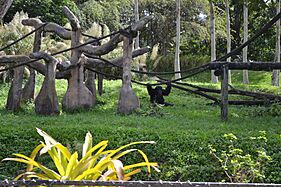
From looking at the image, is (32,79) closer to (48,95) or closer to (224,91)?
(48,95)

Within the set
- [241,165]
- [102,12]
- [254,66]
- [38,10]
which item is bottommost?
[241,165]

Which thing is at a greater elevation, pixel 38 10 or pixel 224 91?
pixel 38 10

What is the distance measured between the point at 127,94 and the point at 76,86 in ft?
3.60

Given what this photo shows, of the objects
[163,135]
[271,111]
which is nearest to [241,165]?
[163,135]

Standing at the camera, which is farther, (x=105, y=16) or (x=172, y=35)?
(x=172, y=35)

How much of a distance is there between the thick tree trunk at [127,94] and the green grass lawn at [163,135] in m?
0.17

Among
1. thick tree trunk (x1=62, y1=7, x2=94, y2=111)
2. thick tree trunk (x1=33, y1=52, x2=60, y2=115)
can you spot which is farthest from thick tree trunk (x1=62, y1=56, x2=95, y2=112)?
thick tree trunk (x1=33, y1=52, x2=60, y2=115)

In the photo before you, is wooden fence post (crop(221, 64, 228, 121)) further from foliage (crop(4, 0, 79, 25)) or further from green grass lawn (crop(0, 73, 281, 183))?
foliage (crop(4, 0, 79, 25))

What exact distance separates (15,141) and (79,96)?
2838 mm

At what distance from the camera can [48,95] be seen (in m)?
8.09

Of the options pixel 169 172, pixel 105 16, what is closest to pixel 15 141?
pixel 169 172

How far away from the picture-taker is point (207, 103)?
10.7m

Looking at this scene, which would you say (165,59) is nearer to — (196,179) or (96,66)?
(96,66)

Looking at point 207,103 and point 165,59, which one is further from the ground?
point 165,59
